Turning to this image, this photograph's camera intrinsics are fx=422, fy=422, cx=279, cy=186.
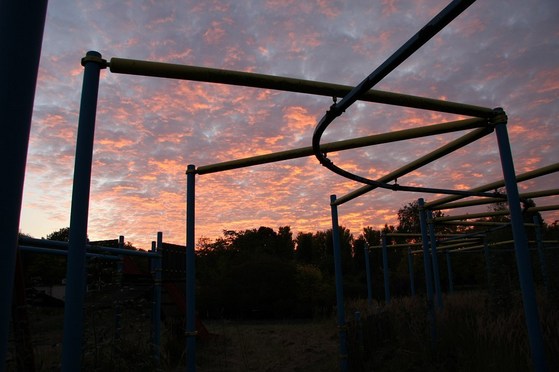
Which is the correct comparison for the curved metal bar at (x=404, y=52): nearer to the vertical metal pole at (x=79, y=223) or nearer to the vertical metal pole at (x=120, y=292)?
the vertical metal pole at (x=79, y=223)

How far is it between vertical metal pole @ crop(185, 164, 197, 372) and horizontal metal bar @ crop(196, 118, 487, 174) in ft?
0.97

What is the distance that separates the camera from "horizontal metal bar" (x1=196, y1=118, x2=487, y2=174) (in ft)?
14.7

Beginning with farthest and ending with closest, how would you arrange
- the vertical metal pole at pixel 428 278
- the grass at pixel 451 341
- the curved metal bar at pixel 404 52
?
the vertical metal pole at pixel 428 278 < the grass at pixel 451 341 < the curved metal bar at pixel 404 52

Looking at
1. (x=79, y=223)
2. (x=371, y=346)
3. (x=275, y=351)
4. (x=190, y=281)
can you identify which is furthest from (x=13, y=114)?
(x=275, y=351)

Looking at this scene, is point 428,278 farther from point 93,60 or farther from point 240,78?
point 93,60

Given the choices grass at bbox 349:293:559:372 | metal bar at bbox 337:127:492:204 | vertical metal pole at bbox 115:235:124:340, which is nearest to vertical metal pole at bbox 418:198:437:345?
grass at bbox 349:293:559:372

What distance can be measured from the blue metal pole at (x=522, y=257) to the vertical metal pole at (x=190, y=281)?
3893 mm

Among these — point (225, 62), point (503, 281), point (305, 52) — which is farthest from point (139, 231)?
point (503, 281)

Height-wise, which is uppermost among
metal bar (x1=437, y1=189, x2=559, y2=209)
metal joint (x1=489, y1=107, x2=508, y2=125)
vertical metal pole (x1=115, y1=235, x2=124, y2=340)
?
metal joint (x1=489, y1=107, x2=508, y2=125)

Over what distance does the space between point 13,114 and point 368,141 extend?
4.25 m

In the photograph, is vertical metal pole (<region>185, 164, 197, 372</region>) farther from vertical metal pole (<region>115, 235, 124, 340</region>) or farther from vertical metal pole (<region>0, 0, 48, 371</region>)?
vertical metal pole (<region>0, 0, 48, 371</region>)

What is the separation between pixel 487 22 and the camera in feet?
22.0

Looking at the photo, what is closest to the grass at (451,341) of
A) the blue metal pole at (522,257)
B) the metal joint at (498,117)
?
the blue metal pole at (522,257)

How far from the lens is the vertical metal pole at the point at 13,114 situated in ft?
3.79
